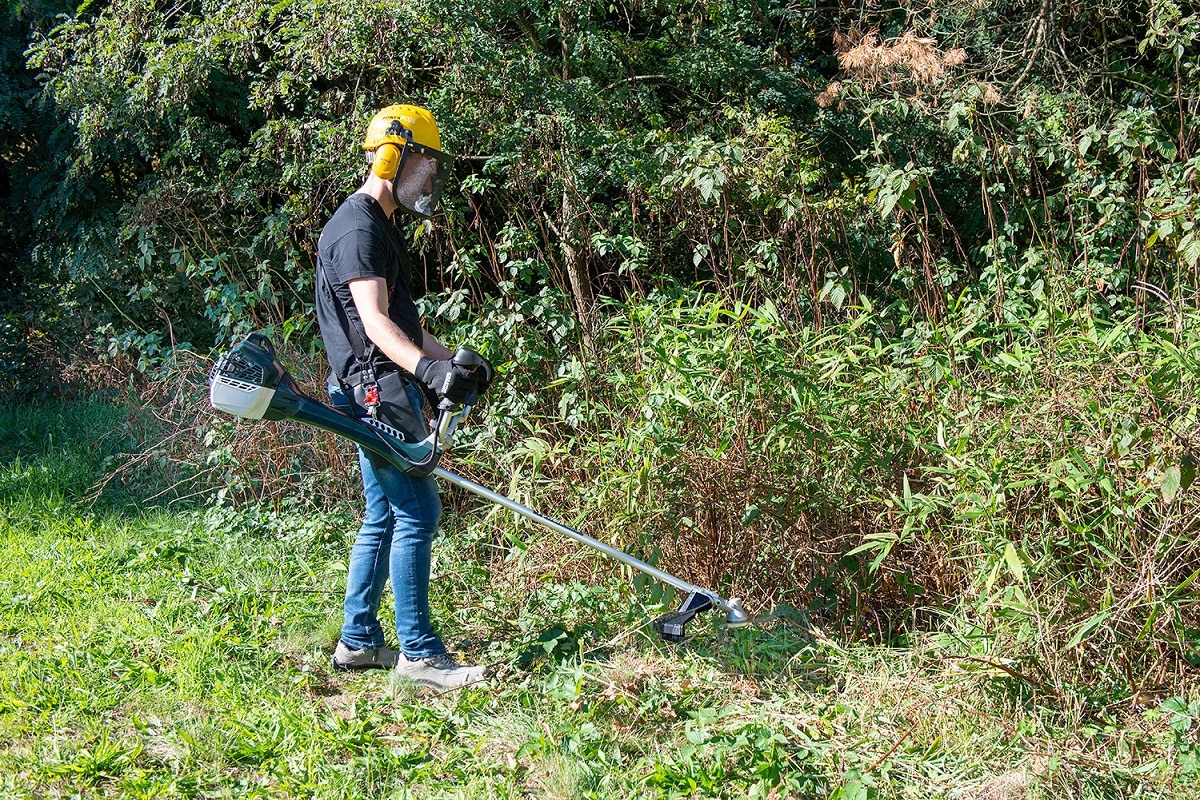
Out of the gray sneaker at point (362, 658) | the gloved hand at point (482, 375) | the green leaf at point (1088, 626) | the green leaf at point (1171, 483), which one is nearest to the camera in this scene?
the green leaf at point (1171, 483)

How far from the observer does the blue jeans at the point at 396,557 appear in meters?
3.58

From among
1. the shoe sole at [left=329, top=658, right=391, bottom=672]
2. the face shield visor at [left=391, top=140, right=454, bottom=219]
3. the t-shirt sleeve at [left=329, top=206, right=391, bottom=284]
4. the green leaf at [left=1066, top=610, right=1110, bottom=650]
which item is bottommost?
the shoe sole at [left=329, top=658, right=391, bottom=672]

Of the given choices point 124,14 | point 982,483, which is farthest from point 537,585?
point 124,14

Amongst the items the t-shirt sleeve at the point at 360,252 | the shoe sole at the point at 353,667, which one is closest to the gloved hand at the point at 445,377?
the t-shirt sleeve at the point at 360,252

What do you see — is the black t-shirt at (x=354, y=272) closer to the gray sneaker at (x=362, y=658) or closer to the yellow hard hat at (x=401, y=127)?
the yellow hard hat at (x=401, y=127)

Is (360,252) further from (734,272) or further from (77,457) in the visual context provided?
(77,457)

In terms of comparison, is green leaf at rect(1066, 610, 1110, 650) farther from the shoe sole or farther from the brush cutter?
the shoe sole

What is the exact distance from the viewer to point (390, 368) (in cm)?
357

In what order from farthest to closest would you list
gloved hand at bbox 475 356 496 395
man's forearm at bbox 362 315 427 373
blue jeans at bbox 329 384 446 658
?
blue jeans at bbox 329 384 446 658
gloved hand at bbox 475 356 496 395
man's forearm at bbox 362 315 427 373

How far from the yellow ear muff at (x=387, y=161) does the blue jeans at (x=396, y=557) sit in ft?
2.36

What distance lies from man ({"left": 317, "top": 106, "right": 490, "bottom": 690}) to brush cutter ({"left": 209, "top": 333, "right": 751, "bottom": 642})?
2.5 inches

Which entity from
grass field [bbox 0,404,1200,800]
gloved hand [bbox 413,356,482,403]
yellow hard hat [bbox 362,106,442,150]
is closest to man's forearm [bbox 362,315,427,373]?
gloved hand [bbox 413,356,482,403]

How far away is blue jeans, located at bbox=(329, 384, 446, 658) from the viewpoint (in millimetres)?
3582

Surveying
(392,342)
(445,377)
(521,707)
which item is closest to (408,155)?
(392,342)
